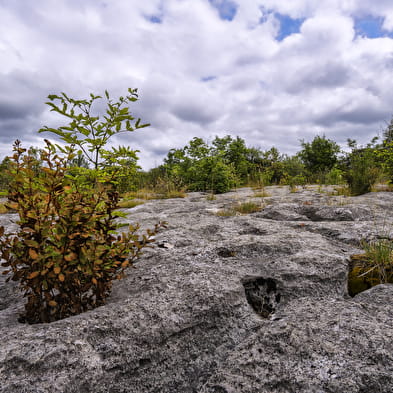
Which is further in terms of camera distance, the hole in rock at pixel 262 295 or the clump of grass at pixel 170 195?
the clump of grass at pixel 170 195

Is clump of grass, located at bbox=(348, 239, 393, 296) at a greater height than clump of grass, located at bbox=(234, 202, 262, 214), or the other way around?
clump of grass, located at bbox=(234, 202, 262, 214)

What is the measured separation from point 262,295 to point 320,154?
86.0 ft

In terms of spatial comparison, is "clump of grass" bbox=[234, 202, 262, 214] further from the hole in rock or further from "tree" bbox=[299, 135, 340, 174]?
"tree" bbox=[299, 135, 340, 174]

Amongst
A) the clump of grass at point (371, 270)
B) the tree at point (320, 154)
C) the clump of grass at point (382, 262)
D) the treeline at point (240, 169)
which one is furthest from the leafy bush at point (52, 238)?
the tree at point (320, 154)

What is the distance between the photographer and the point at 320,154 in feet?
83.5

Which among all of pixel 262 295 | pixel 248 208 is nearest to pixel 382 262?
pixel 262 295

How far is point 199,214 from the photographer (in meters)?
4.73

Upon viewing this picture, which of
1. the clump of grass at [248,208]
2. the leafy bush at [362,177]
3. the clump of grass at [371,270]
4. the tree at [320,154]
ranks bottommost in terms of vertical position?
the clump of grass at [371,270]

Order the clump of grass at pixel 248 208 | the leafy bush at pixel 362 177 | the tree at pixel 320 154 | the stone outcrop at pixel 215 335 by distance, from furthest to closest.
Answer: the tree at pixel 320 154
the leafy bush at pixel 362 177
the clump of grass at pixel 248 208
the stone outcrop at pixel 215 335

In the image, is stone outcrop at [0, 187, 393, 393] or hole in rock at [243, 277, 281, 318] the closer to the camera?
stone outcrop at [0, 187, 393, 393]

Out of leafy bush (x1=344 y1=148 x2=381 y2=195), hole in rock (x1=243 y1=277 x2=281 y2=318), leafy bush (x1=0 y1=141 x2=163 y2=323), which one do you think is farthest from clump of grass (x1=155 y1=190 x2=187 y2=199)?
leafy bush (x1=0 y1=141 x2=163 y2=323)

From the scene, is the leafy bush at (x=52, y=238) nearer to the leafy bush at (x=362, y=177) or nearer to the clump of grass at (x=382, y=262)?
the clump of grass at (x=382, y=262)

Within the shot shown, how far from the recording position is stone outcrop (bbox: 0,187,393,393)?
4.07 ft

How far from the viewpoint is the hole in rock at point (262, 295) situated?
199 cm
